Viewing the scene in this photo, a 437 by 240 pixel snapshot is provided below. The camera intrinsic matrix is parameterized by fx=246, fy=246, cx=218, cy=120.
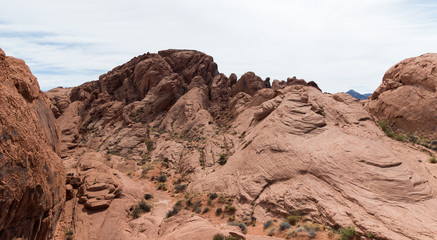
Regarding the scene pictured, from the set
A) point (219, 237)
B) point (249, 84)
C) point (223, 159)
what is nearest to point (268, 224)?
point (219, 237)

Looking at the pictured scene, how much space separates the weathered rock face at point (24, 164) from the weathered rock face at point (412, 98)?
39399 millimetres

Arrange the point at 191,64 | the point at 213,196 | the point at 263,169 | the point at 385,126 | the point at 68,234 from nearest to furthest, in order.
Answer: the point at 68,234
the point at 263,169
the point at 213,196
the point at 385,126
the point at 191,64

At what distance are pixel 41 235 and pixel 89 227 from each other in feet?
27.5

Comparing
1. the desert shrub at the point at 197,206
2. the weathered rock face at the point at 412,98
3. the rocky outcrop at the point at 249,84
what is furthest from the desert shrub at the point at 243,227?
the rocky outcrop at the point at 249,84

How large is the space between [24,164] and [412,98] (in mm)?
41716

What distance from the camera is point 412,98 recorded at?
33531 millimetres

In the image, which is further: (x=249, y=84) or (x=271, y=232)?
(x=249, y=84)

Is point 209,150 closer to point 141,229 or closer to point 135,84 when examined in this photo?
point 141,229

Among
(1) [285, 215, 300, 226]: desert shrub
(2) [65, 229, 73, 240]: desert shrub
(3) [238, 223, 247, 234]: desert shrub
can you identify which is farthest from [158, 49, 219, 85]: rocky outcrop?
(1) [285, 215, 300, 226]: desert shrub

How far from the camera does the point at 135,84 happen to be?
5950cm

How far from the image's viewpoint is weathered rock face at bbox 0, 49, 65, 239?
7329 mm

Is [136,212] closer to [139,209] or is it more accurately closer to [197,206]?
[139,209]

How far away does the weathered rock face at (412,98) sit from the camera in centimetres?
3172

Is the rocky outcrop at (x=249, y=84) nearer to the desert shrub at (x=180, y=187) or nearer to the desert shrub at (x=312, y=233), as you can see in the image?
the desert shrub at (x=180, y=187)
